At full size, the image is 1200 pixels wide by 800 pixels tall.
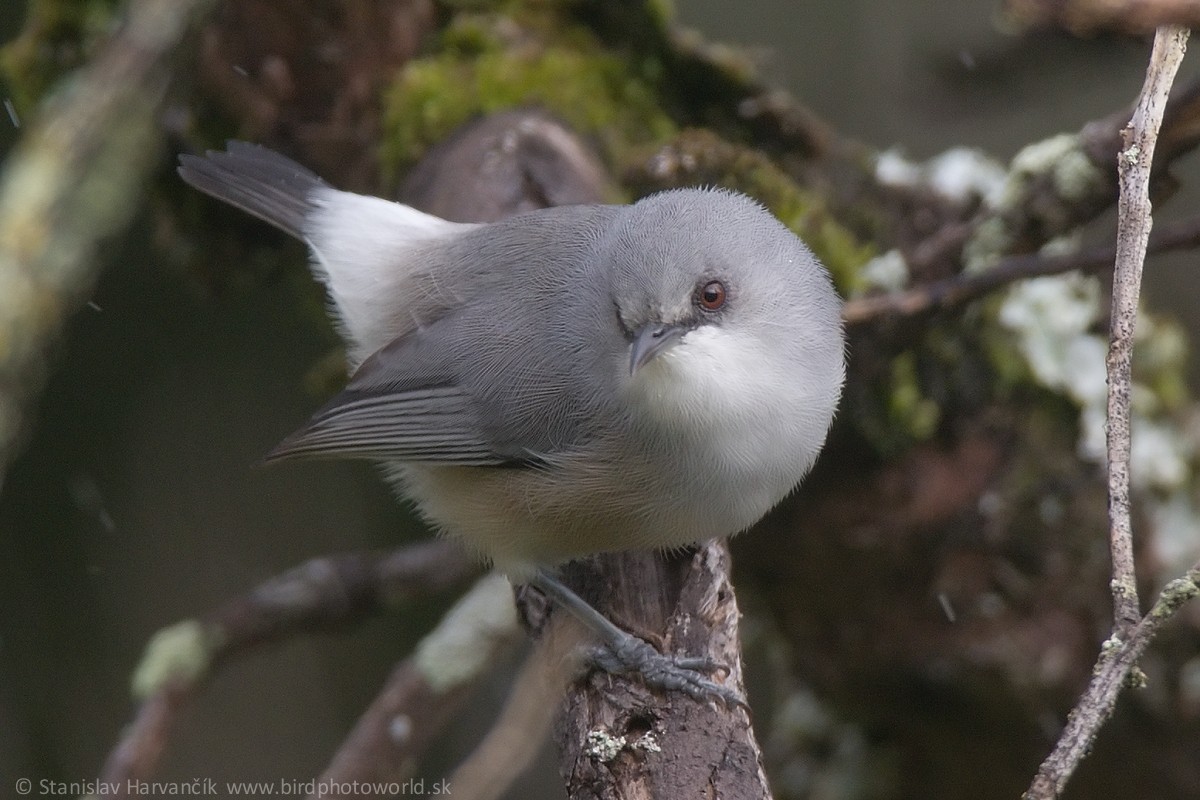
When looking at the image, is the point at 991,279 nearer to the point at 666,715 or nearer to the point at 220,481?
the point at 666,715

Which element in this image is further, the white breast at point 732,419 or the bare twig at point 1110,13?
the white breast at point 732,419

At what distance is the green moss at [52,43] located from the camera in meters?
4.13

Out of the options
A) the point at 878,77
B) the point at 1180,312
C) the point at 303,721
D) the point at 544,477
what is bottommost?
the point at 303,721

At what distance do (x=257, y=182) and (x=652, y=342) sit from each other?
177 centimetres

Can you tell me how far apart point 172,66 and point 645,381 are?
3.96 ft

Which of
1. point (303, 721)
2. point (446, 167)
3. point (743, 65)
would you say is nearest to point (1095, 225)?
point (743, 65)

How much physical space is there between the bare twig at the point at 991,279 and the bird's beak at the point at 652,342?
0.95 meters

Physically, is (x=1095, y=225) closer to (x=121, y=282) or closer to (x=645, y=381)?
(x=645, y=381)

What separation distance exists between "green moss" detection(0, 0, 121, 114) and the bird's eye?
2641 mm

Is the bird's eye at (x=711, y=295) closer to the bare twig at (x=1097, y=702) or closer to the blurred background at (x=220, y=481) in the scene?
the bare twig at (x=1097, y=702)

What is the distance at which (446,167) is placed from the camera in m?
3.84

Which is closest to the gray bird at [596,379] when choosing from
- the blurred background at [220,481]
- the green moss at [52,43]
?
the green moss at [52,43]

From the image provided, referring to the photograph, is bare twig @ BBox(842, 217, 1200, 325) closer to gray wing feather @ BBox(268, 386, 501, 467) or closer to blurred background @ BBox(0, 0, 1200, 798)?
gray wing feather @ BBox(268, 386, 501, 467)

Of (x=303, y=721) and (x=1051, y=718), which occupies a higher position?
(x=1051, y=718)
